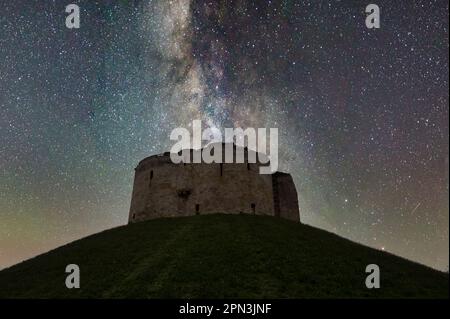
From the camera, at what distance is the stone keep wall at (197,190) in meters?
36.8

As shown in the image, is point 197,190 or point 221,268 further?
point 197,190

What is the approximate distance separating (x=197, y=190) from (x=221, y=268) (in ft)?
64.9

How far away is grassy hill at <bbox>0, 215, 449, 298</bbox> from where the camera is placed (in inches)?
619

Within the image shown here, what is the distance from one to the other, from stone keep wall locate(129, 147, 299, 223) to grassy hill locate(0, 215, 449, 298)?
812 centimetres

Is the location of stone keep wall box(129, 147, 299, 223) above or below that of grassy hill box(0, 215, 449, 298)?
above

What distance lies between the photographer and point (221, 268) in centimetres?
1831

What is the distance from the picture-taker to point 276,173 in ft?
150

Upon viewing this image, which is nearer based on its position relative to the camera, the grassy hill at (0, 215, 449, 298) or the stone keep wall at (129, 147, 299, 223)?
the grassy hill at (0, 215, 449, 298)

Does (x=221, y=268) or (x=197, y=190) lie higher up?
(x=197, y=190)

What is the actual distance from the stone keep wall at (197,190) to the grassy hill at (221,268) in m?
8.12

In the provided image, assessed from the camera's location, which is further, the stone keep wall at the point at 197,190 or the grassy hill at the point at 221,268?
the stone keep wall at the point at 197,190

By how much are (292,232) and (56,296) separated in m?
17.1
